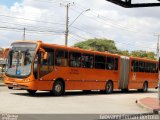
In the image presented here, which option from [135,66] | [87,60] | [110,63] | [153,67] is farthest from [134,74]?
[87,60]

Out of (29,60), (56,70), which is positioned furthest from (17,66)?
(56,70)

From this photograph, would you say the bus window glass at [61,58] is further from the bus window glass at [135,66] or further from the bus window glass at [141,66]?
the bus window glass at [141,66]

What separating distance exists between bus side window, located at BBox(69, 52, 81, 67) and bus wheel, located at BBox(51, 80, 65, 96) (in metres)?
1.50

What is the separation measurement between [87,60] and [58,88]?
381cm

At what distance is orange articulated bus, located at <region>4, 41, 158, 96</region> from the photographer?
72.4ft

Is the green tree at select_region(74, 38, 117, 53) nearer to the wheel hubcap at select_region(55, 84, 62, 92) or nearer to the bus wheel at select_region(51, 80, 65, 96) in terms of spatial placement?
the bus wheel at select_region(51, 80, 65, 96)

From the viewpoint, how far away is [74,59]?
2531cm

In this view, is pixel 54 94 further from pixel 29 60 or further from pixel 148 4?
pixel 148 4

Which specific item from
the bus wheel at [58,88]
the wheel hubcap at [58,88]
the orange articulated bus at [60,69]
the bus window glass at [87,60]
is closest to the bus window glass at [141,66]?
the orange articulated bus at [60,69]

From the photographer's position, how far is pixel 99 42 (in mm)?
113125

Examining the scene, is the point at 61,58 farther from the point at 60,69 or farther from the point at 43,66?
the point at 43,66

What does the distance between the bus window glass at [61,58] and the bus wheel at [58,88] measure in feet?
3.42

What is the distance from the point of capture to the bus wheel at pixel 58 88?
23.3 m

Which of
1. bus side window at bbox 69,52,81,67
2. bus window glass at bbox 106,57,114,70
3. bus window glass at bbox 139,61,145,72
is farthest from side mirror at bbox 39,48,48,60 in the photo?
bus window glass at bbox 139,61,145,72
